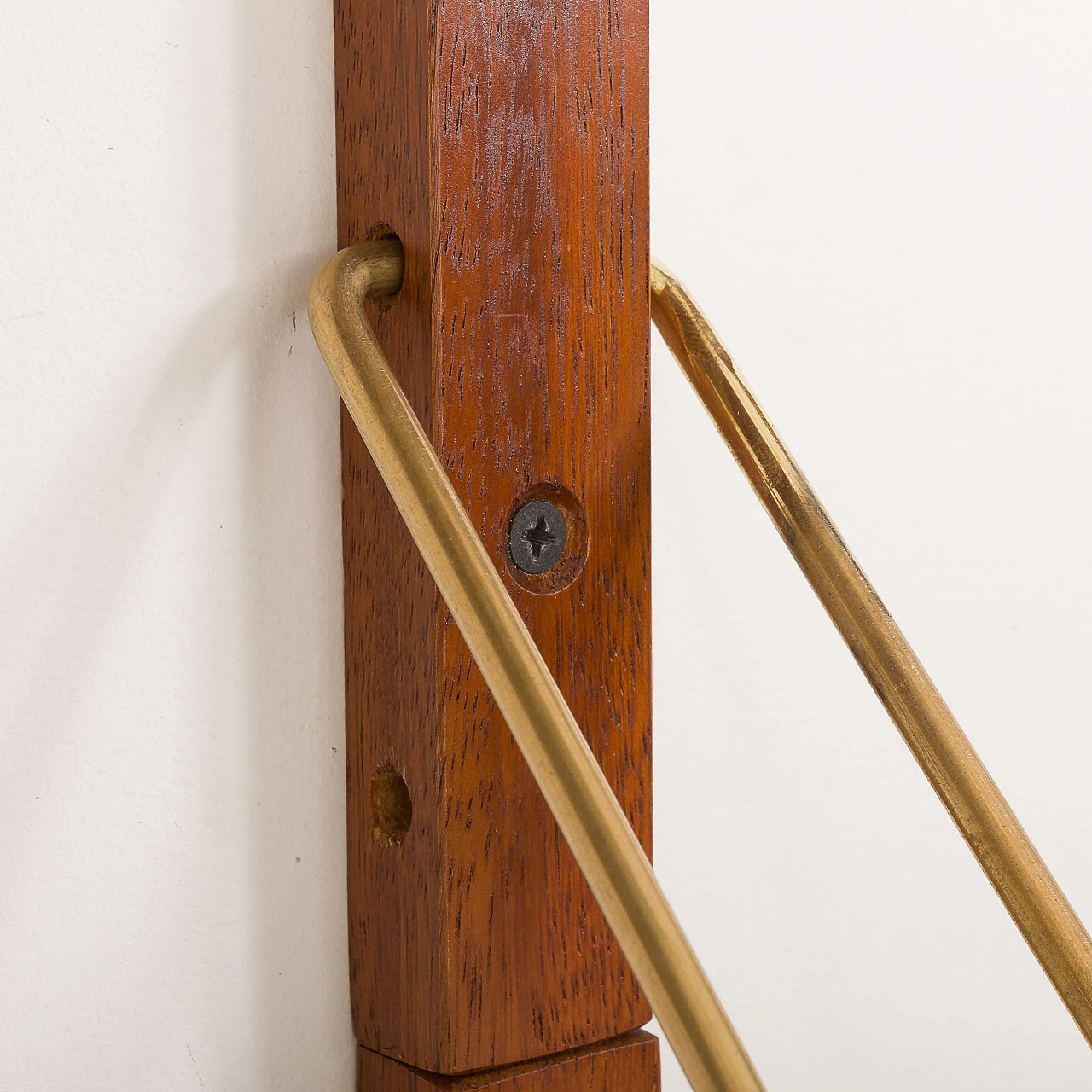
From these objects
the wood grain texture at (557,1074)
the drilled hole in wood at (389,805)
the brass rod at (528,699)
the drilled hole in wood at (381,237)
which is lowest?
the wood grain texture at (557,1074)

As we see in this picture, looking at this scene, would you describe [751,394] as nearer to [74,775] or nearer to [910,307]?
[910,307]

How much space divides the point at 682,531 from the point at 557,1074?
233mm

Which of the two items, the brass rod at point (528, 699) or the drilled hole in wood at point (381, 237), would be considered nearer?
the brass rod at point (528, 699)

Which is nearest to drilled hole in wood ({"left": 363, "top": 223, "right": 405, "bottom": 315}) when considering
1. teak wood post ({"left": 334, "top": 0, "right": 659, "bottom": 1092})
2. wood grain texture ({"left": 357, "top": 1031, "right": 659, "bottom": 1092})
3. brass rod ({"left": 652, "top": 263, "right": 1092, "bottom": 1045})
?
teak wood post ({"left": 334, "top": 0, "right": 659, "bottom": 1092})

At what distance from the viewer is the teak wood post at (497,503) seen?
44 cm

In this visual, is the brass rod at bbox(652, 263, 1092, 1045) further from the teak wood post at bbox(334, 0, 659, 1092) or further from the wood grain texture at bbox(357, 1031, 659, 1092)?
the wood grain texture at bbox(357, 1031, 659, 1092)

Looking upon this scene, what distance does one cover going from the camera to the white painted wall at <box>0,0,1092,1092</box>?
→ 1.45 ft

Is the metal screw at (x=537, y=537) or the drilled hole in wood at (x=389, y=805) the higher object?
A: the metal screw at (x=537, y=537)

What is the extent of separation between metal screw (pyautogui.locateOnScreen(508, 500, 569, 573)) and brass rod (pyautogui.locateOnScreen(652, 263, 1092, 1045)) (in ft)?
0.28

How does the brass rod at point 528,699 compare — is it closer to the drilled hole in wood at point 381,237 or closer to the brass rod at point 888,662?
the drilled hole in wood at point 381,237

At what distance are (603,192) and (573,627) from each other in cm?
15

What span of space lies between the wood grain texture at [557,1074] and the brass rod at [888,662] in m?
0.14

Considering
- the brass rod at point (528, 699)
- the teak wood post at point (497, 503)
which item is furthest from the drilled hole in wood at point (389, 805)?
the brass rod at point (528, 699)

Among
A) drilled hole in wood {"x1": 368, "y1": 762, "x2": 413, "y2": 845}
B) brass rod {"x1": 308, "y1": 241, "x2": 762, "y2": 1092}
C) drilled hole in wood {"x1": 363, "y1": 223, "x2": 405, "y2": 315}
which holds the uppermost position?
drilled hole in wood {"x1": 363, "y1": 223, "x2": 405, "y2": 315}
